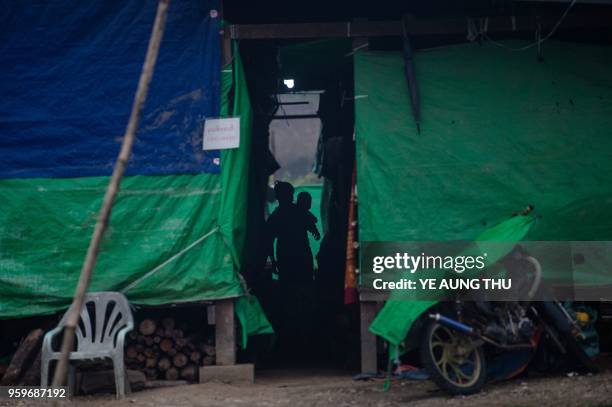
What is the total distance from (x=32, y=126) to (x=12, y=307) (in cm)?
166

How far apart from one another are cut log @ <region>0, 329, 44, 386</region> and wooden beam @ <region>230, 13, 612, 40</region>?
331 cm

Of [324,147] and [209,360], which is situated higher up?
[324,147]

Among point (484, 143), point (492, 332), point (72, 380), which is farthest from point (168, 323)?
point (484, 143)

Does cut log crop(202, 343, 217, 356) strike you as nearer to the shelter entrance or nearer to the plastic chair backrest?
the plastic chair backrest

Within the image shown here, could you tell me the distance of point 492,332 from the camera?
639 centimetres

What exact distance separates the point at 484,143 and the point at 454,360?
220cm

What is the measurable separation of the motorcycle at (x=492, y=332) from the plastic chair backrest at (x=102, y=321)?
103 inches

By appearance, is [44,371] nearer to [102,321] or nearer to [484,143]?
[102,321]

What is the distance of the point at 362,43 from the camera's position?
752 cm

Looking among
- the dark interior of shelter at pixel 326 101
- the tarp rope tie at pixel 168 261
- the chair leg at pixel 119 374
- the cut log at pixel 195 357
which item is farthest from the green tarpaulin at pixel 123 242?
the dark interior of shelter at pixel 326 101

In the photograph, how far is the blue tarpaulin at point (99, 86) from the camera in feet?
23.9

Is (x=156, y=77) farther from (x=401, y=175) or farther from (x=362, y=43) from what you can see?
(x=401, y=175)

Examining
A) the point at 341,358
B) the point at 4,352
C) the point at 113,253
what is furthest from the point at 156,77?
the point at 341,358

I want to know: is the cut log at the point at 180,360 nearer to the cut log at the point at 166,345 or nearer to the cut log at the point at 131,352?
the cut log at the point at 166,345
